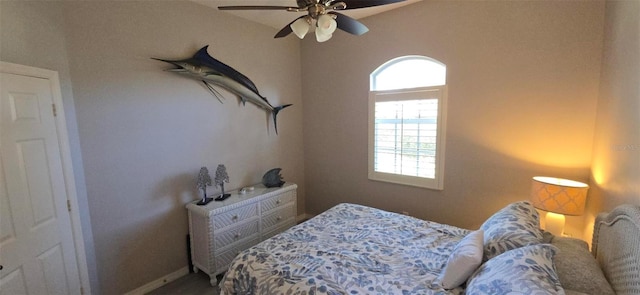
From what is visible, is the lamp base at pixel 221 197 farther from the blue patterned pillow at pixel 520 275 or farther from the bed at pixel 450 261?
the blue patterned pillow at pixel 520 275

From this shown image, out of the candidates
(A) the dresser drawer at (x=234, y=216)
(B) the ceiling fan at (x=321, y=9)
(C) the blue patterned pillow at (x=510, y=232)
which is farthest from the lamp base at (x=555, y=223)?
(A) the dresser drawer at (x=234, y=216)

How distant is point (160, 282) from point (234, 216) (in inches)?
35.6

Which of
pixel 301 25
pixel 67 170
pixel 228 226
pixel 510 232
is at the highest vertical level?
pixel 301 25

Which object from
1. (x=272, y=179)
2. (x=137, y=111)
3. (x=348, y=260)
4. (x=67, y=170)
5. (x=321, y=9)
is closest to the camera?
(x=321, y=9)

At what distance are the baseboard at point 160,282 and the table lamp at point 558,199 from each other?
3.20 metres

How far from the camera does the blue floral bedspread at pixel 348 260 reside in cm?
142

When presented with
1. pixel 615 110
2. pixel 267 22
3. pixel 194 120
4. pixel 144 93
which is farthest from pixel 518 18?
pixel 144 93

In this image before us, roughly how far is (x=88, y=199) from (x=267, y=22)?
2.52 metres

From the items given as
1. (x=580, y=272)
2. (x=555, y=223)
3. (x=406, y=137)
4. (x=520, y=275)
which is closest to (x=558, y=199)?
(x=555, y=223)

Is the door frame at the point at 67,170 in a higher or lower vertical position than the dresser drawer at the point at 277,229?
higher

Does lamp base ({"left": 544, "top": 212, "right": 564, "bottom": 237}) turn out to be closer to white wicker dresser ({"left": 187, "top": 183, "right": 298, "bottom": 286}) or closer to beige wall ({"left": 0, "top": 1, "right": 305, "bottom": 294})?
white wicker dresser ({"left": 187, "top": 183, "right": 298, "bottom": 286})

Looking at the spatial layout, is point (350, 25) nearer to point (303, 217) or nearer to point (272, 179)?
point (272, 179)

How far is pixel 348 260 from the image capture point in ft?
5.42

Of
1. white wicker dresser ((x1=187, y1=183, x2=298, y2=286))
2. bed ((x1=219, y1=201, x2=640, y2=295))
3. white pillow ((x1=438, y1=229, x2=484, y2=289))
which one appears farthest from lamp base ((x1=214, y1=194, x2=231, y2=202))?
white pillow ((x1=438, y1=229, x2=484, y2=289))
